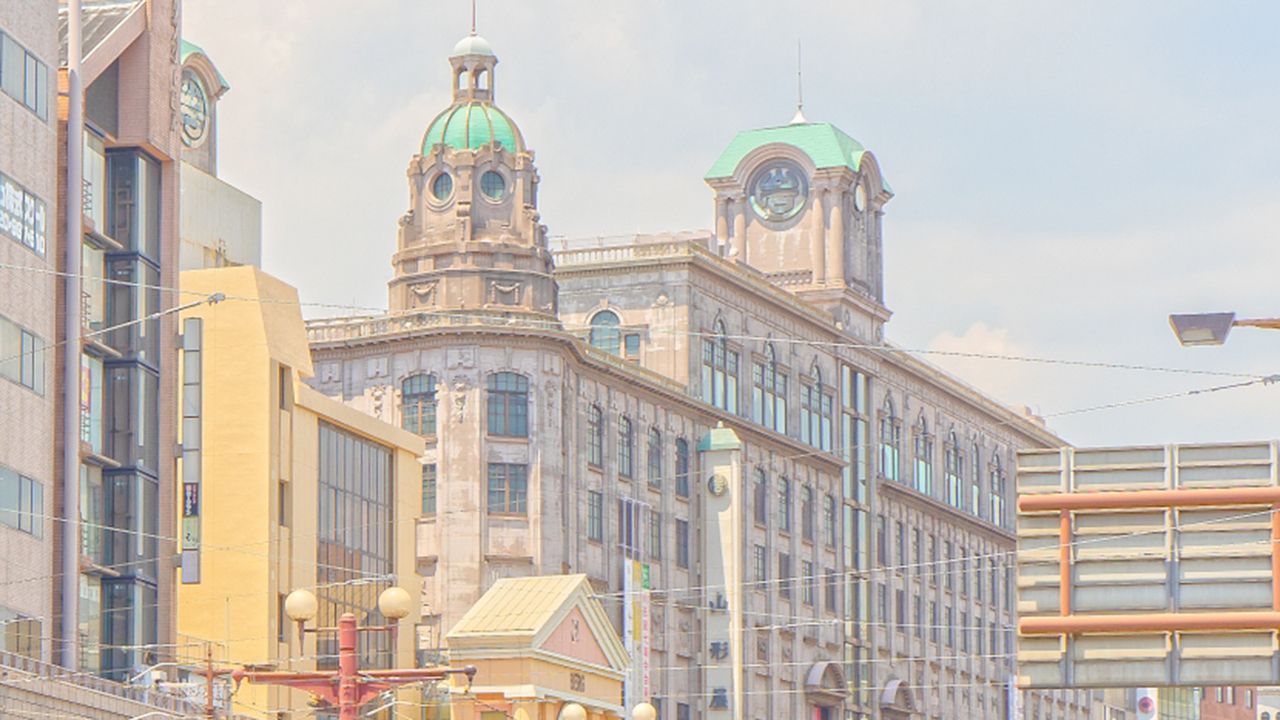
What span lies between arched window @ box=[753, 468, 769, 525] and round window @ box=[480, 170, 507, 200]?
18.8 metres

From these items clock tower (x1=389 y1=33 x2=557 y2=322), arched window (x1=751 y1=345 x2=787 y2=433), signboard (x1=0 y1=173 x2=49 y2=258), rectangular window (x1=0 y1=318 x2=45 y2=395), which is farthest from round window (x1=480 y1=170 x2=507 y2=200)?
rectangular window (x1=0 y1=318 x2=45 y2=395)

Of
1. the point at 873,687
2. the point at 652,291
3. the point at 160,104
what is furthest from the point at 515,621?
the point at 873,687

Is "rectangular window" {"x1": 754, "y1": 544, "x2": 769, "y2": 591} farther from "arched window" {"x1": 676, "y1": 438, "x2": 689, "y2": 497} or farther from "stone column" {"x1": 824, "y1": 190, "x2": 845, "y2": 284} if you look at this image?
"stone column" {"x1": 824, "y1": 190, "x2": 845, "y2": 284}

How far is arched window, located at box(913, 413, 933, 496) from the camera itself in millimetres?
118938

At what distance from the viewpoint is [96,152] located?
6175 centimetres

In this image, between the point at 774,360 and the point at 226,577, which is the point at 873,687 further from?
the point at 226,577

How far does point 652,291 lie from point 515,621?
93.2ft

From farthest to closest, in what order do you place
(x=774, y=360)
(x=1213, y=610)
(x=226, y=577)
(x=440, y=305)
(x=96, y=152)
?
(x=774, y=360)
(x=440, y=305)
(x=226, y=577)
(x=96, y=152)
(x=1213, y=610)

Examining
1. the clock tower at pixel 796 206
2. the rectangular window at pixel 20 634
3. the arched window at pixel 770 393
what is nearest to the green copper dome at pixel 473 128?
the arched window at pixel 770 393

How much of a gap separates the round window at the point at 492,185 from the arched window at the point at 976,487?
46872 millimetres

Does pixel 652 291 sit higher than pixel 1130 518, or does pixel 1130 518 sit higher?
pixel 652 291

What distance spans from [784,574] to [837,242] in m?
14.9

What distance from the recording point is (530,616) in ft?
223

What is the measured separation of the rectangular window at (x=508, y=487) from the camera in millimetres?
84875
